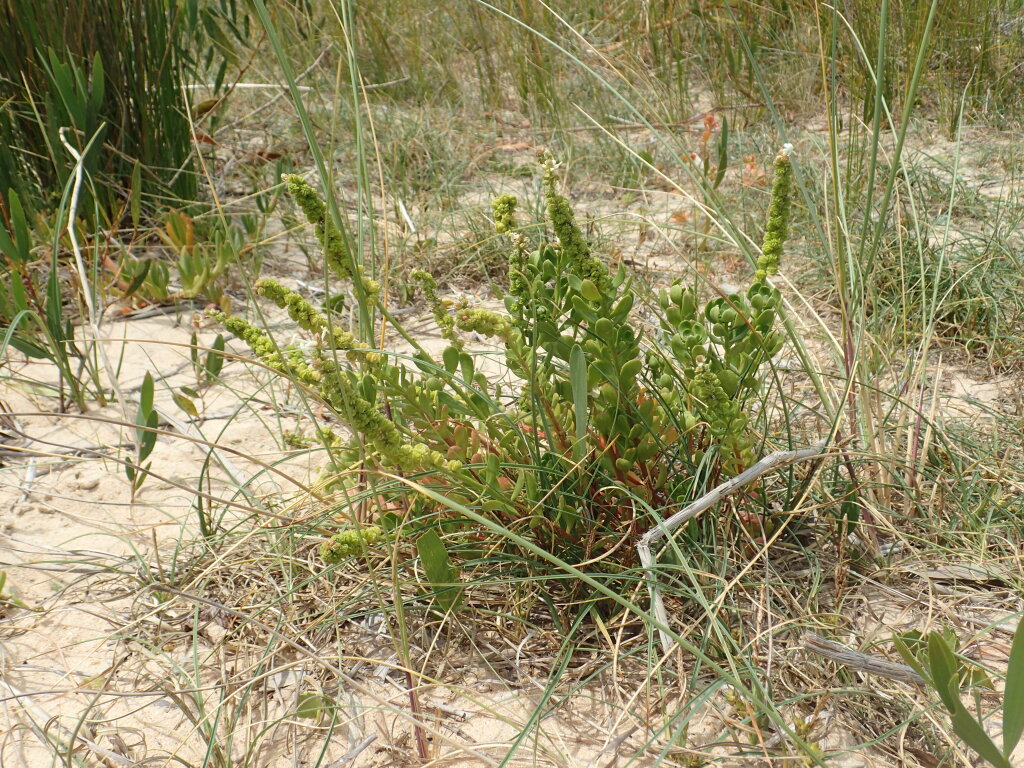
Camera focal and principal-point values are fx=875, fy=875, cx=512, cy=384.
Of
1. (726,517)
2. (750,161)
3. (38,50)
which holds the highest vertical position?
(38,50)

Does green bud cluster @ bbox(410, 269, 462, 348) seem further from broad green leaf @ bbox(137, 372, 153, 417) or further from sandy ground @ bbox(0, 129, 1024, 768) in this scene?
broad green leaf @ bbox(137, 372, 153, 417)

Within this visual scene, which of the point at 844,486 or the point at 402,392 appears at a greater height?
the point at 402,392

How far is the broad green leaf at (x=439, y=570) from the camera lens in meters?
1.25

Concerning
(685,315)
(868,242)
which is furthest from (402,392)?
(868,242)

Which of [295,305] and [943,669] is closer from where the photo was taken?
[943,669]

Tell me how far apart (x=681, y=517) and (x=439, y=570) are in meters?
0.36

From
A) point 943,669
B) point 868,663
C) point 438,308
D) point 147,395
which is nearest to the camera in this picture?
point 943,669

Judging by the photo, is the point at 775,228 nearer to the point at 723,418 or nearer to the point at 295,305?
the point at 723,418

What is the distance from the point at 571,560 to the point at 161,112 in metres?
2.35

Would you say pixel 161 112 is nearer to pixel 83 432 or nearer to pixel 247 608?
pixel 83 432

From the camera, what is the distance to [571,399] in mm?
1432

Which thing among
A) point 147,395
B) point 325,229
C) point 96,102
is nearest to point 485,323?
point 325,229

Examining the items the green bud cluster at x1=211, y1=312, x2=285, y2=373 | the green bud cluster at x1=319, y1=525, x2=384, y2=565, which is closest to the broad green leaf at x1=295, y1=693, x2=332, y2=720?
the green bud cluster at x1=319, y1=525, x2=384, y2=565

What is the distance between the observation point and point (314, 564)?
1524 mm
